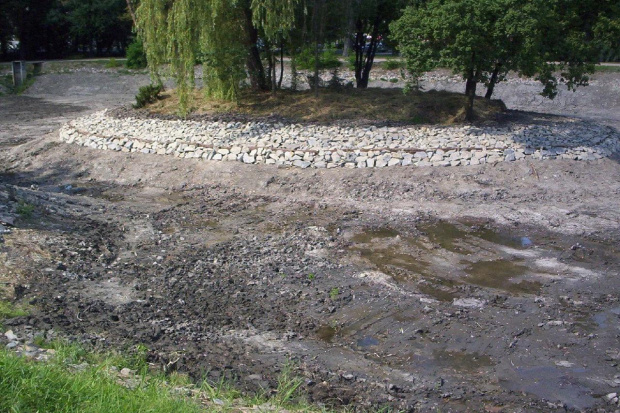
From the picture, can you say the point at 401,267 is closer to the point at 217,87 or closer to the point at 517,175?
the point at 517,175

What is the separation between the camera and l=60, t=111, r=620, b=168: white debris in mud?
16.5 metres

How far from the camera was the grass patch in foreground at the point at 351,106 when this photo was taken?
19781mm

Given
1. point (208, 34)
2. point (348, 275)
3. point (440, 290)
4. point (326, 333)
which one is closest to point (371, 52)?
point (208, 34)

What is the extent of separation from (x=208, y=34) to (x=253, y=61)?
9.05ft

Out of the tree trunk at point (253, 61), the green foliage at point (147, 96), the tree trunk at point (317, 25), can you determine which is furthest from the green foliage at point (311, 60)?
the green foliage at point (147, 96)

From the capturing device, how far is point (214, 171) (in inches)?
672

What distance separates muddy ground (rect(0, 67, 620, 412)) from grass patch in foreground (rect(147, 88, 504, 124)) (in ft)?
12.8

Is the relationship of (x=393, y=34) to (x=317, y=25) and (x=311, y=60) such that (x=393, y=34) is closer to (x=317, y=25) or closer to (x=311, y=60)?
(x=317, y=25)

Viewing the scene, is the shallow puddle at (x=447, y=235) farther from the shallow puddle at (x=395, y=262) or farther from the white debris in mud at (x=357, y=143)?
the white debris in mud at (x=357, y=143)

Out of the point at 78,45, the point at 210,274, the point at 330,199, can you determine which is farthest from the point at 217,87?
the point at 78,45

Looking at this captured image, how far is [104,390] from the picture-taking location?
206 inches

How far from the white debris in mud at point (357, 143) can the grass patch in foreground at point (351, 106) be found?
1245 mm

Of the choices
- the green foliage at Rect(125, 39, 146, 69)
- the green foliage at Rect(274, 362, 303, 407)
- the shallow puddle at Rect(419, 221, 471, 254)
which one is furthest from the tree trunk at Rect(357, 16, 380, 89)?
the green foliage at Rect(125, 39, 146, 69)

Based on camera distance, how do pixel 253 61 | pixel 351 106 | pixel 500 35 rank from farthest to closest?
pixel 253 61 → pixel 351 106 → pixel 500 35
